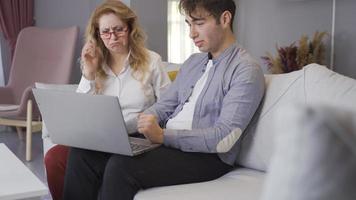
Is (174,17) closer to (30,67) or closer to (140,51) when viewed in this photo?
(30,67)

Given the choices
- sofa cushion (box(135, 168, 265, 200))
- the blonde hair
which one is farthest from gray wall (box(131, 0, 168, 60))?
sofa cushion (box(135, 168, 265, 200))

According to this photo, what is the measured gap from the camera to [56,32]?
13.3 feet

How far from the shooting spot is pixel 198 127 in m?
1.52

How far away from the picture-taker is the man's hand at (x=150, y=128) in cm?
143

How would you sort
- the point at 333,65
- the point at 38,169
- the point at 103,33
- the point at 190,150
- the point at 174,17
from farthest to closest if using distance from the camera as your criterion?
the point at 174,17, the point at 333,65, the point at 38,169, the point at 103,33, the point at 190,150

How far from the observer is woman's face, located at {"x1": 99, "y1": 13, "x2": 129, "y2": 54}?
184 centimetres

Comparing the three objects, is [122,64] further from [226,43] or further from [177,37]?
[177,37]

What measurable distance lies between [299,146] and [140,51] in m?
1.61

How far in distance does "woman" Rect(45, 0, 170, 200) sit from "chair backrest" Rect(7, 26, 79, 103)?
6.93 feet

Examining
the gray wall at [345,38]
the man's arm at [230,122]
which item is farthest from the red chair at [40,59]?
the man's arm at [230,122]

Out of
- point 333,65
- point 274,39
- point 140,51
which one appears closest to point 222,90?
point 140,51

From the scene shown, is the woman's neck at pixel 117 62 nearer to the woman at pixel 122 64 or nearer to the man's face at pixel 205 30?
the woman at pixel 122 64

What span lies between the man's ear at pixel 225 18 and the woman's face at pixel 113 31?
1.67 ft

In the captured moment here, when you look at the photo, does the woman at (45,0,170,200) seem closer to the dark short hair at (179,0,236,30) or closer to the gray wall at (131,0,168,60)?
the dark short hair at (179,0,236,30)
